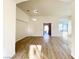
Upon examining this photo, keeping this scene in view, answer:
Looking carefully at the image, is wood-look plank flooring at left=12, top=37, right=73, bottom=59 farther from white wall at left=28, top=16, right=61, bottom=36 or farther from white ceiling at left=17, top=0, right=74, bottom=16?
white wall at left=28, top=16, right=61, bottom=36

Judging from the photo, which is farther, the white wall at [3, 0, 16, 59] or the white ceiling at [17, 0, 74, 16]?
the white ceiling at [17, 0, 74, 16]

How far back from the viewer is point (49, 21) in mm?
17438

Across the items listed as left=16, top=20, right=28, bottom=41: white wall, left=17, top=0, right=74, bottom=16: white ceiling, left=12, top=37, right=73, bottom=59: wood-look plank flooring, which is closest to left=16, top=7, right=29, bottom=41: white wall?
left=16, top=20, right=28, bottom=41: white wall

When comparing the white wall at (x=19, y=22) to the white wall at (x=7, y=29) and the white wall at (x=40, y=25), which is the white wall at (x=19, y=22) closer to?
the white wall at (x=40, y=25)

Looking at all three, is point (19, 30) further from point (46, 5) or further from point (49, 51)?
point (49, 51)

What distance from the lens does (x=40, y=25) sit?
1764 cm

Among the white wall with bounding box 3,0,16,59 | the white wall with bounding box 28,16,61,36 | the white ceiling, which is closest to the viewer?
the white wall with bounding box 3,0,16,59

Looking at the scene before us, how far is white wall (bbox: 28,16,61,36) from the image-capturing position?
57.2 feet

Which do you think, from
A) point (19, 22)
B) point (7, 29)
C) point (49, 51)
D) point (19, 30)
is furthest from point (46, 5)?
point (7, 29)

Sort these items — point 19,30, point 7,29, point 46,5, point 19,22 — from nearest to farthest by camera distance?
1. point 7,29
2. point 46,5
3. point 19,30
4. point 19,22

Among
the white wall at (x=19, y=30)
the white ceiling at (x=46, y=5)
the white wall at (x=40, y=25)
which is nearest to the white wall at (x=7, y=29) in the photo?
the white ceiling at (x=46, y=5)

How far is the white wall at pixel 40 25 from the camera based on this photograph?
17422 mm

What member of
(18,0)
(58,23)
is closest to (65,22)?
(58,23)
